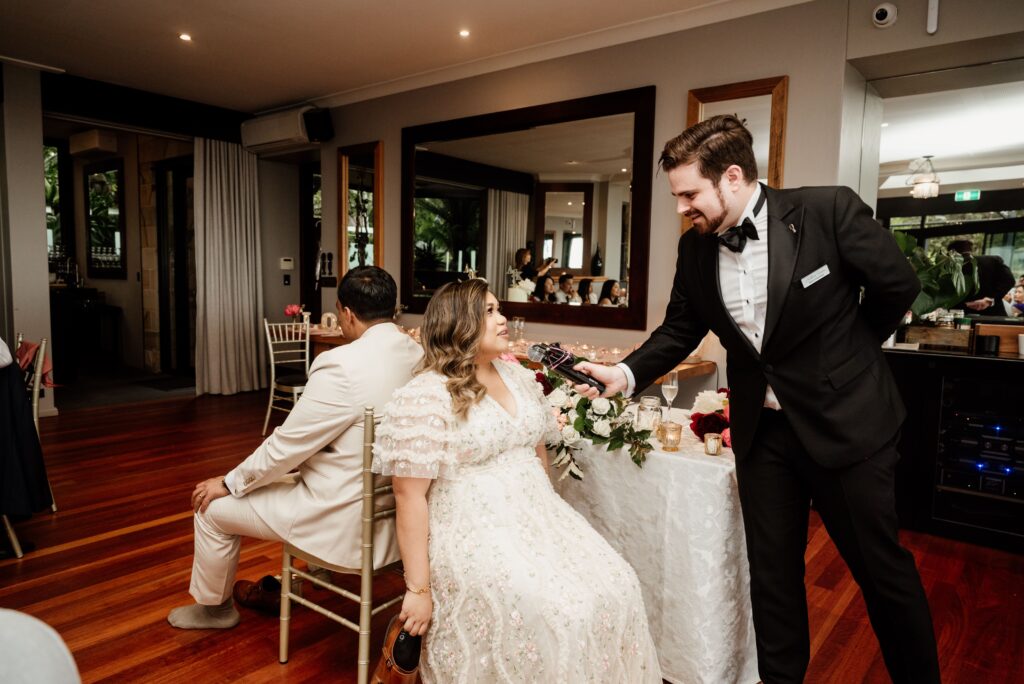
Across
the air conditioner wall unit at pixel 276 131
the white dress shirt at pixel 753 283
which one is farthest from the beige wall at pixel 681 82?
the white dress shirt at pixel 753 283

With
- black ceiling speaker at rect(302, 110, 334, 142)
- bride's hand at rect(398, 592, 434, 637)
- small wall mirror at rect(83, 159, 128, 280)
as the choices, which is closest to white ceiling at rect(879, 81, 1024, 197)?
bride's hand at rect(398, 592, 434, 637)

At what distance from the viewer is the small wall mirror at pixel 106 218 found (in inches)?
345

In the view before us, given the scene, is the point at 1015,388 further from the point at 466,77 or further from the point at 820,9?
the point at 466,77

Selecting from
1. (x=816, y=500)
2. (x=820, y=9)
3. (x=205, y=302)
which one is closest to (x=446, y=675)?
(x=816, y=500)

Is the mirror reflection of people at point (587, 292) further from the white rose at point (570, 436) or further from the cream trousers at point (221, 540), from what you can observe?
the cream trousers at point (221, 540)

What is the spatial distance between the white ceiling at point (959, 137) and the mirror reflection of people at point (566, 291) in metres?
2.16

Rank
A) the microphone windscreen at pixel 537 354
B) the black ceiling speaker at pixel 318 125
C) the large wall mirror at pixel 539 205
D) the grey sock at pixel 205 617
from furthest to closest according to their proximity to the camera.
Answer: the black ceiling speaker at pixel 318 125
the large wall mirror at pixel 539 205
the grey sock at pixel 205 617
the microphone windscreen at pixel 537 354

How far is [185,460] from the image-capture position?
4.67 m

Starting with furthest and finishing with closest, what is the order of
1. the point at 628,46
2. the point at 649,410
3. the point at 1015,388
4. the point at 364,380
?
1. the point at 628,46
2. the point at 1015,388
3. the point at 649,410
4. the point at 364,380

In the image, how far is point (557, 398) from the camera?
2.35 meters

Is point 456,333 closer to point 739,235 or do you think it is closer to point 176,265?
point 739,235

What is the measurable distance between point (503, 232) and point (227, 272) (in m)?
3.56

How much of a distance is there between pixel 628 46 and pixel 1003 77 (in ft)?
7.35

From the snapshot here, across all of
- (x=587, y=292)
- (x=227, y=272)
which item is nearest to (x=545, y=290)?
(x=587, y=292)
